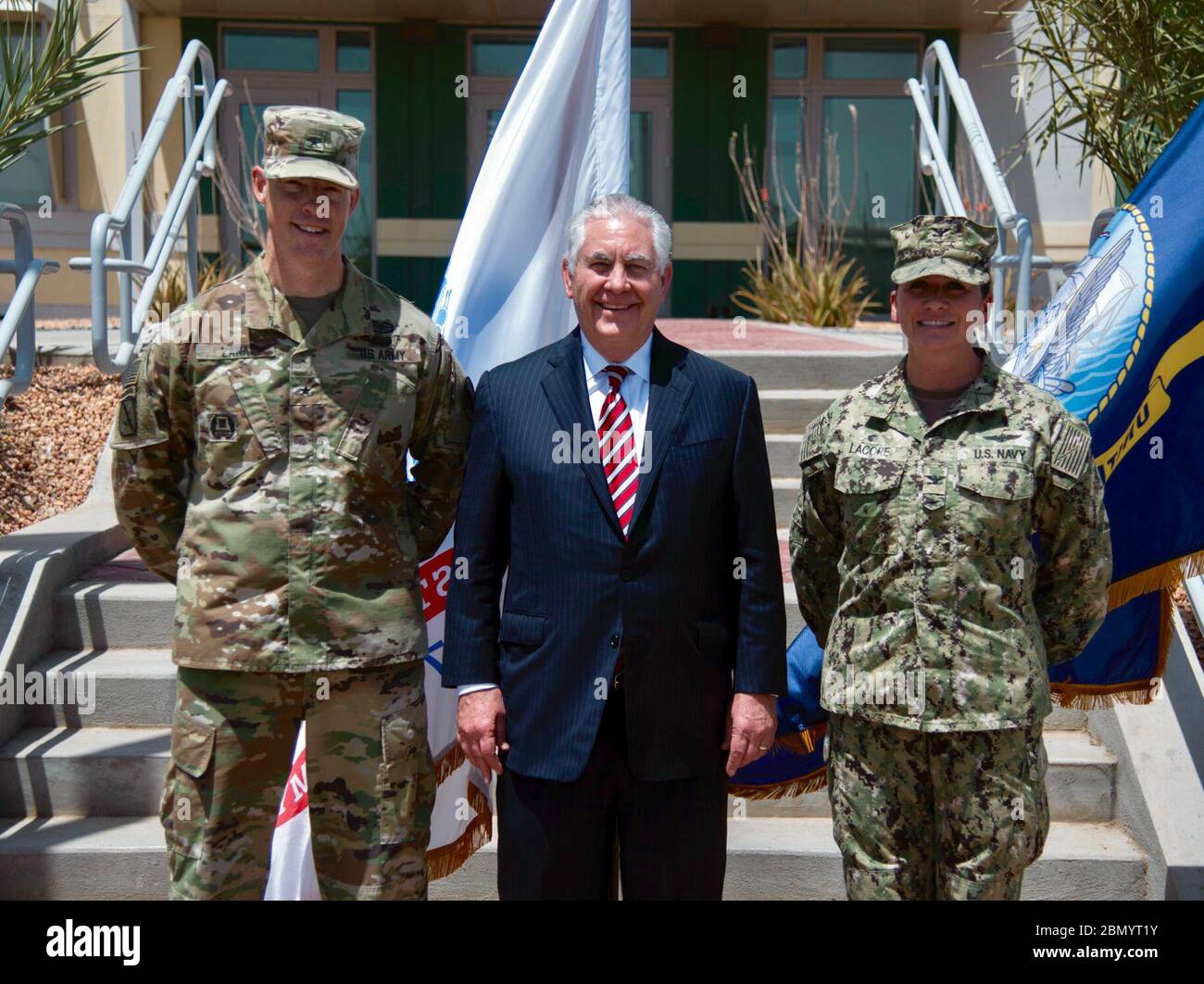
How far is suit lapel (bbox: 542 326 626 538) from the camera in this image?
274 cm

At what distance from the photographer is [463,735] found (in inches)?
109

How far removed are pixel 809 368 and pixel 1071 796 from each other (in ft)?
9.28

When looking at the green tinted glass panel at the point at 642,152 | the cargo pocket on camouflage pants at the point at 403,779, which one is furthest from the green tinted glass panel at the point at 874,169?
the cargo pocket on camouflage pants at the point at 403,779

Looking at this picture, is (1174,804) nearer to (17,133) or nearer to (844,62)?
(17,133)

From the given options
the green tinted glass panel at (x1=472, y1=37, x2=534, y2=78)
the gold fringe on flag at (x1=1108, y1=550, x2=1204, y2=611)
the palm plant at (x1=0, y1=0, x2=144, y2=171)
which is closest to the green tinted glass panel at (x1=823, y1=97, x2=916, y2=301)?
the green tinted glass panel at (x1=472, y1=37, x2=534, y2=78)

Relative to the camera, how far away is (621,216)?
2.75 m

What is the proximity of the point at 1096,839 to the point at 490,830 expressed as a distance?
1.89 meters

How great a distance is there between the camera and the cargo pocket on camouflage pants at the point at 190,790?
A: 273 centimetres

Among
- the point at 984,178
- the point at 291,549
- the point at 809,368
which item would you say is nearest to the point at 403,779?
the point at 291,549

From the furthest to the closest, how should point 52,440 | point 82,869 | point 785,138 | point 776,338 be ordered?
point 785,138 < point 776,338 < point 52,440 < point 82,869

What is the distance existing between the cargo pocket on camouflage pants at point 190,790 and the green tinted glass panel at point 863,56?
10.8 m

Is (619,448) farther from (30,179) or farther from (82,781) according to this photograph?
(30,179)

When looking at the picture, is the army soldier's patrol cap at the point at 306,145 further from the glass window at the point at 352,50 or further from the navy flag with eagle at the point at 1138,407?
the glass window at the point at 352,50

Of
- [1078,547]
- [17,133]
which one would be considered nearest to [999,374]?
[1078,547]
